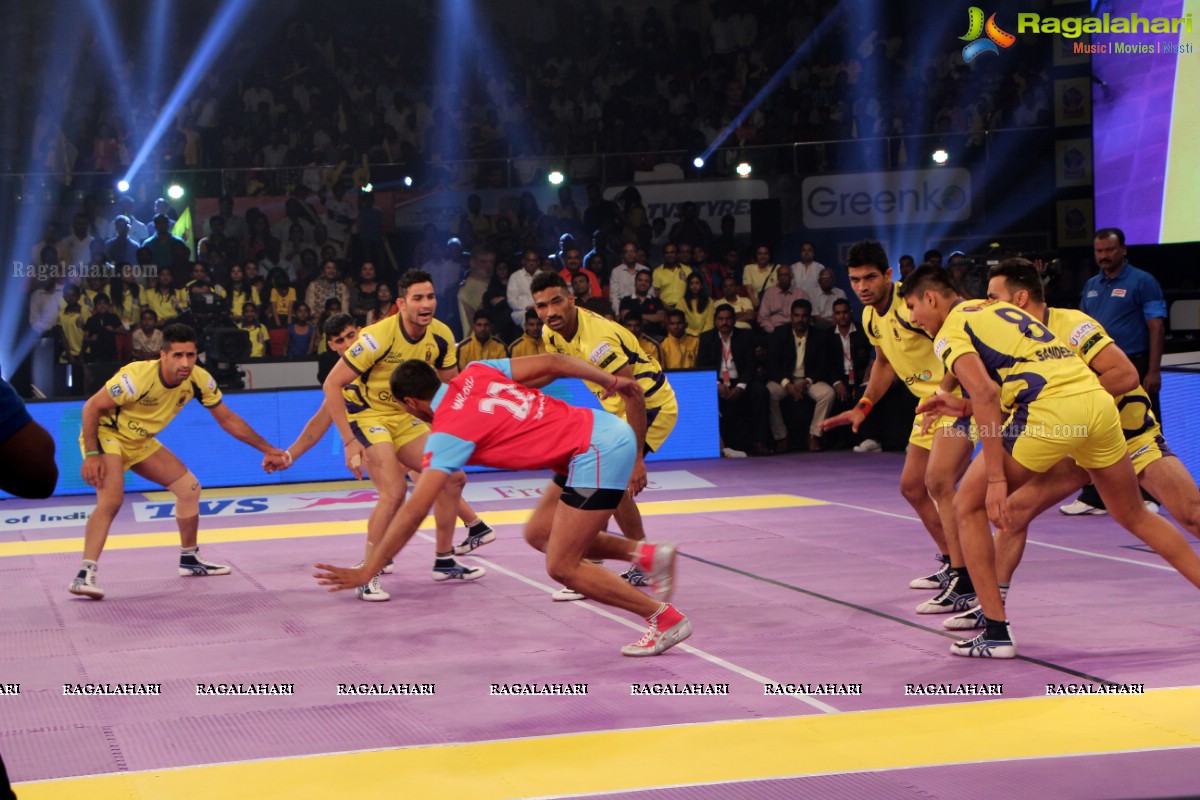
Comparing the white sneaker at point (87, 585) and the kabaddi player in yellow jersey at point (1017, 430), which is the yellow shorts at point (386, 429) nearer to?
the white sneaker at point (87, 585)

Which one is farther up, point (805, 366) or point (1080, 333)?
point (1080, 333)

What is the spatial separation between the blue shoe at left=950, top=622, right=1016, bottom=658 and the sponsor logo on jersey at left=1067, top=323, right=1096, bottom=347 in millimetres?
1519

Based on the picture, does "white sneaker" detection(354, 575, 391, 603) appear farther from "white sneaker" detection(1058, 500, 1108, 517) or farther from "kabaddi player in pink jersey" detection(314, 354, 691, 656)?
"white sneaker" detection(1058, 500, 1108, 517)

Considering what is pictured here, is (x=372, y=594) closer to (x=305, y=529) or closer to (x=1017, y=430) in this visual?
(x=305, y=529)

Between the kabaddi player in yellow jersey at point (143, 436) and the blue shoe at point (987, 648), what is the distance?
486cm

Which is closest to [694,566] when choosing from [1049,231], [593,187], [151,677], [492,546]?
[492,546]

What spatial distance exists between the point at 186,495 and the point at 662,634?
411cm

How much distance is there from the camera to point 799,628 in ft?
22.8

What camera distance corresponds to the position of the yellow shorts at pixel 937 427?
7203mm

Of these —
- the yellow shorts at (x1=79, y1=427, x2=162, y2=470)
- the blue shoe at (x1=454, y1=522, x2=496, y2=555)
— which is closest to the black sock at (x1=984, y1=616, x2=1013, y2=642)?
the blue shoe at (x1=454, y1=522, x2=496, y2=555)

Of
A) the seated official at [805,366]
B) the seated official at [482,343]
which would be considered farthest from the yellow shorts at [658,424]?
the seated official at [805,366]

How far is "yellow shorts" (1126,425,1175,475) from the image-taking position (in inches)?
258

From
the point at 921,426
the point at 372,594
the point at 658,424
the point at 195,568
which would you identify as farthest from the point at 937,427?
the point at 195,568

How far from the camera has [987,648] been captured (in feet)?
20.1
